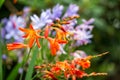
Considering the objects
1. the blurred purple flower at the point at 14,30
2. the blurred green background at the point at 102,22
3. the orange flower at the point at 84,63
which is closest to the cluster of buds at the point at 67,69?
the orange flower at the point at 84,63

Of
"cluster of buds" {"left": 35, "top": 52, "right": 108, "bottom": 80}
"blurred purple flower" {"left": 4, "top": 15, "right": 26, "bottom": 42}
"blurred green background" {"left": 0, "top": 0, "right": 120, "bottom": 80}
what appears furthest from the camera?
"blurred green background" {"left": 0, "top": 0, "right": 120, "bottom": 80}

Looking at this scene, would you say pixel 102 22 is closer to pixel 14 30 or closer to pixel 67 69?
pixel 14 30

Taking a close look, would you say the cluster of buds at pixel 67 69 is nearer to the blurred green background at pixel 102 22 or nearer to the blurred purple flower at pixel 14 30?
the blurred purple flower at pixel 14 30

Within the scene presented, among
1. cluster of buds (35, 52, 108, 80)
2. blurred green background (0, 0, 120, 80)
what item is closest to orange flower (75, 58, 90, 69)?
cluster of buds (35, 52, 108, 80)

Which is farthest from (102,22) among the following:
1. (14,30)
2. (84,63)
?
(84,63)

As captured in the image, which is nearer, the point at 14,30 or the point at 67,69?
the point at 67,69

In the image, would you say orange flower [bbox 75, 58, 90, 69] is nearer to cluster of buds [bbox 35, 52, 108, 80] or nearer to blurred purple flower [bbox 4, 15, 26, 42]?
cluster of buds [bbox 35, 52, 108, 80]

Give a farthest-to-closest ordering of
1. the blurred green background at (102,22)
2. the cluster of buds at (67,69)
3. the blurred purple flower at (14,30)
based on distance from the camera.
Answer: the blurred green background at (102,22) < the blurred purple flower at (14,30) < the cluster of buds at (67,69)

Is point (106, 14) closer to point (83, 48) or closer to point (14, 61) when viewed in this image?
point (83, 48)

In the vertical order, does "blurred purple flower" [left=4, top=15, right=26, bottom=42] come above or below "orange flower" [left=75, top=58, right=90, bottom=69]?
above

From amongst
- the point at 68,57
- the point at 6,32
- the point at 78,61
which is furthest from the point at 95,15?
the point at 78,61

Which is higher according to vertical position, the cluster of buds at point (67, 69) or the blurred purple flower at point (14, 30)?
the blurred purple flower at point (14, 30)
